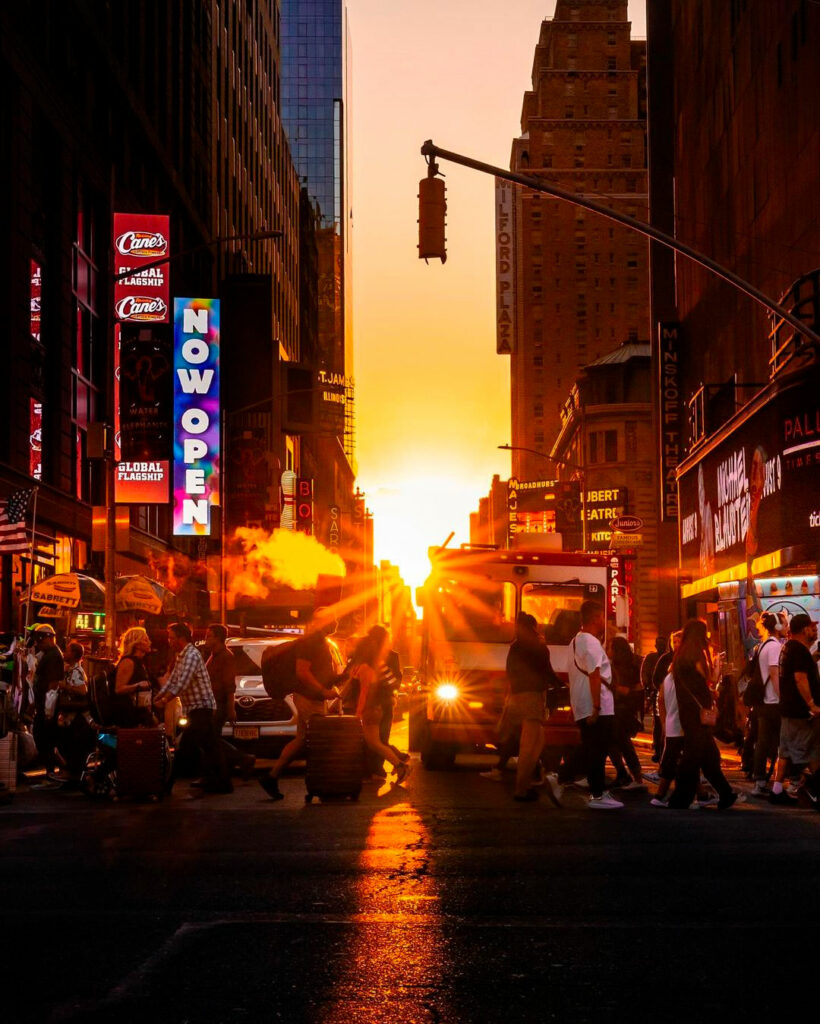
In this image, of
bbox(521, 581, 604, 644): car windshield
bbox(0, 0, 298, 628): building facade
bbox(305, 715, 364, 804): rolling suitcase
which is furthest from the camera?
bbox(0, 0, 298, 628): building facade

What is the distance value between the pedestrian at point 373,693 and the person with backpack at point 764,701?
4006 millimetres

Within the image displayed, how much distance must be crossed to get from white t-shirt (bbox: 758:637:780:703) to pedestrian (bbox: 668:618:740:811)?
182 cm

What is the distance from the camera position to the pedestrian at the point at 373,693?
1788cm

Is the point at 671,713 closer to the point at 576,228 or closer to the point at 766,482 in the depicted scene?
the point at 766,482

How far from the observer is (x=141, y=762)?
1572 centimetres

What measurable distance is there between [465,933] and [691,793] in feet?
23.7

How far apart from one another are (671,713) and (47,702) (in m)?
7.81

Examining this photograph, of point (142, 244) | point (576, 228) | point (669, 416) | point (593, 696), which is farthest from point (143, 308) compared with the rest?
point (576, 228)

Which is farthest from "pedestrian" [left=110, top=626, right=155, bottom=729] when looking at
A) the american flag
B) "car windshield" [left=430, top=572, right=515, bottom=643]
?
the american flag

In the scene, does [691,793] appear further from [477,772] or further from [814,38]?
[814,38]

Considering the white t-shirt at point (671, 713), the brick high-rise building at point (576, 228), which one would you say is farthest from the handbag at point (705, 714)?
the brick high-rise building at point (576, 228)

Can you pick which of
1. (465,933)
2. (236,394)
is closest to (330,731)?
(465,933)

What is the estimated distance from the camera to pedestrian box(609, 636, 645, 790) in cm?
1691

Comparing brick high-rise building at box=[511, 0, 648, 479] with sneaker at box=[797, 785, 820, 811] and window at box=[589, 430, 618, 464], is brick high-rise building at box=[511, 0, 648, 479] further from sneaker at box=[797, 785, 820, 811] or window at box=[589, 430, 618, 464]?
sneaker at box=[797, 785, 820, 811]
